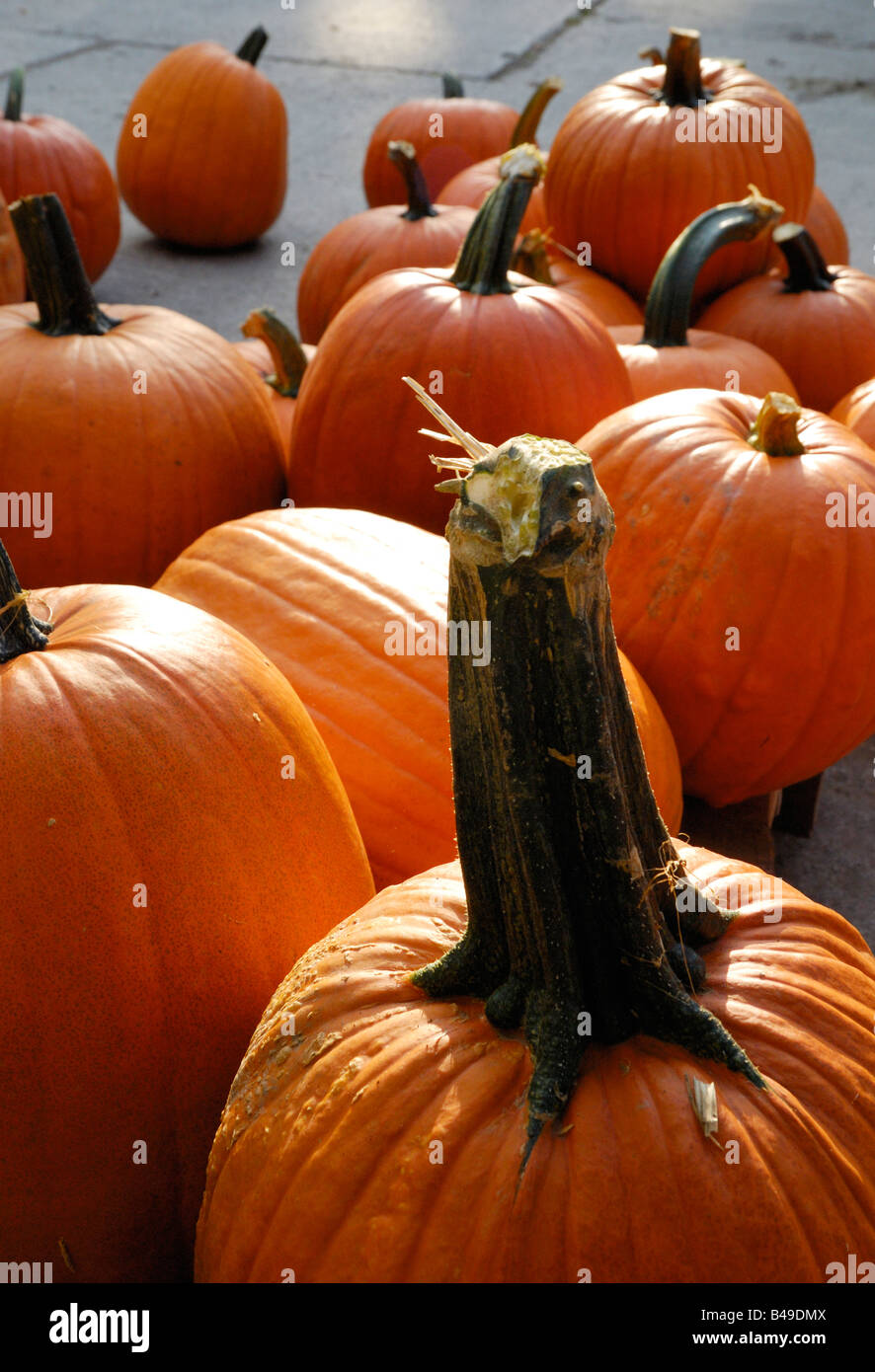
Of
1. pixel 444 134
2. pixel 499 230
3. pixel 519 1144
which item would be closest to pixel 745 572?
pixel 499 230

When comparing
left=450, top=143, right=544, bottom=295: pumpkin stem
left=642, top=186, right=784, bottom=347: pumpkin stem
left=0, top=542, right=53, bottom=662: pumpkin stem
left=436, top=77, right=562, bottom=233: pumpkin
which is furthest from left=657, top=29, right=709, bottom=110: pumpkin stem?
left=0, top=542, right=53, bottom=662: pumpkin stem

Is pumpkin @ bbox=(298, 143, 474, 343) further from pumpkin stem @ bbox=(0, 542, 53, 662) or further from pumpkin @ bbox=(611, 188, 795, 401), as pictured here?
pumpkin stem @ bbox=(0, 542, 53, 662)

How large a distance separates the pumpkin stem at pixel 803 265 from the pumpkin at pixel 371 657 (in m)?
1.52

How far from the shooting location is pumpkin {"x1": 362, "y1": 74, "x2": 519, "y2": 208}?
14.0 feet

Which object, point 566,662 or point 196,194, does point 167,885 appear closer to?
point 566,662

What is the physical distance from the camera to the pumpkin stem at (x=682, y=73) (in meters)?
2.90

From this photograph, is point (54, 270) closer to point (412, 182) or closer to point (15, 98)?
point (412, 182)

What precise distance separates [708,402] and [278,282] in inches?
132

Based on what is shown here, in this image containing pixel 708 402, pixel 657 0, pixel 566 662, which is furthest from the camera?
pixel 657 0

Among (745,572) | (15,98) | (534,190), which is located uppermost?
(15,98)

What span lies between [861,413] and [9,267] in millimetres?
1863

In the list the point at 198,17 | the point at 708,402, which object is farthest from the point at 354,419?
the point at 198,17

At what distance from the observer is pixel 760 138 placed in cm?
295

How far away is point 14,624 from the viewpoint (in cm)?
114
